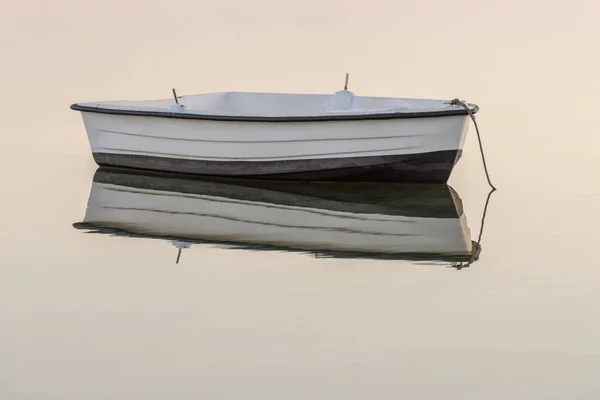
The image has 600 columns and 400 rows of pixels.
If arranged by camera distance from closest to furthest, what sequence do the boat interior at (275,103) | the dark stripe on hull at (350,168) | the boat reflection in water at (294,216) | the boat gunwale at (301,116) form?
the boat reflection in water at (294,216)
the boat gunwale at (301,116)
the dark stripe on hull at (350,168)
the boat interior at (275,103)

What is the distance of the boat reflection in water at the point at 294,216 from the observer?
34.1 feet

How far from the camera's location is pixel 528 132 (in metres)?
19.5

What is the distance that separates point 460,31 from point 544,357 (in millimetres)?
27284

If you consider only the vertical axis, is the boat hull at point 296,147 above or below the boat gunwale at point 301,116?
below

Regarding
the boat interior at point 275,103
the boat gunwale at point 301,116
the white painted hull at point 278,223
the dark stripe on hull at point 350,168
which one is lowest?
the white painted hull at point 278,223

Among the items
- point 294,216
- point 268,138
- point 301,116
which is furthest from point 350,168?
point 294,216

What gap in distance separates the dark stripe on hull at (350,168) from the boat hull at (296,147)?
1 cm

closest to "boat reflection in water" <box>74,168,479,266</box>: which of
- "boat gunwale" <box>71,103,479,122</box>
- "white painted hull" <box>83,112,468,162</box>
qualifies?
"white painted hull" <box>83,112,468,162</box>

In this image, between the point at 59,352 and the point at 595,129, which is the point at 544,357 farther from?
the point at 595,129

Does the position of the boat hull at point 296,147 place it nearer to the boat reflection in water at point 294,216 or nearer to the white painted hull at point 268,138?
the white painted hull at point 268,138

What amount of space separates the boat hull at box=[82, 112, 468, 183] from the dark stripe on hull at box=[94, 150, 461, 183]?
0.01m

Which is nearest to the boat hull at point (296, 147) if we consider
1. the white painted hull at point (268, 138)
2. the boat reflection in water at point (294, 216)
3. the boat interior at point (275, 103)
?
the white painted hull at point (268, 138)

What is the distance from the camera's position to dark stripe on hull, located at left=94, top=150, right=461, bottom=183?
1332cm

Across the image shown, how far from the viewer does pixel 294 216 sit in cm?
1182
